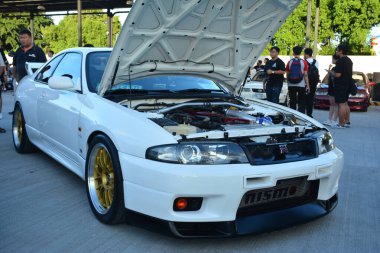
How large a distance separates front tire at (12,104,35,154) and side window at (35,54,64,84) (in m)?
0.63

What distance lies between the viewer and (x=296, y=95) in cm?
908

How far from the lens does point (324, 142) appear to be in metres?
3.25

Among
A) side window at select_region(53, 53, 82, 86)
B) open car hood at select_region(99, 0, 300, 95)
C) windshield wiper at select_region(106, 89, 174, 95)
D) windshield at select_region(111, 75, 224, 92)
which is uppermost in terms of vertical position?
open car hood at select_region(99, 0, 300, 95)

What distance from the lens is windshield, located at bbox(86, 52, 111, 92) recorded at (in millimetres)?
3765

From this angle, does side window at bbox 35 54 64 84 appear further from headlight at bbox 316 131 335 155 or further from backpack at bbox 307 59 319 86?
backpack at bbox 307 59 319 86

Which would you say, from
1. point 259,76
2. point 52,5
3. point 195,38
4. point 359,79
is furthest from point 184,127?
point 52,5

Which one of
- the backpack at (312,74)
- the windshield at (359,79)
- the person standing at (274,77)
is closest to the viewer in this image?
the person standing at (274,77)

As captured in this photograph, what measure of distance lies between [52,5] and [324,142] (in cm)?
1622

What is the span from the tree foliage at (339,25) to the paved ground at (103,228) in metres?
32.3

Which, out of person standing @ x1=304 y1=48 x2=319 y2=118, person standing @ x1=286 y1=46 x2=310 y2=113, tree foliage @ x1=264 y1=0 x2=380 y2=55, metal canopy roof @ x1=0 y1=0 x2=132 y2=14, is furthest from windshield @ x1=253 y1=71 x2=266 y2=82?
tree foliage @ x1=264 y1=0 x2=380 y2=55

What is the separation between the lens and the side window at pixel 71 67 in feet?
13.2

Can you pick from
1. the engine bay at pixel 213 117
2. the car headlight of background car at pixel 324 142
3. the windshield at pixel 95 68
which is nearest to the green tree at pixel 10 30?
the windshield at pixel 95 68

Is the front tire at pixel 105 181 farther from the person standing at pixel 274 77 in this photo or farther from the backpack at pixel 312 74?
the backpack at pixel 312 74

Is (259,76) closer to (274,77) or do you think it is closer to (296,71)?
(274,77)
